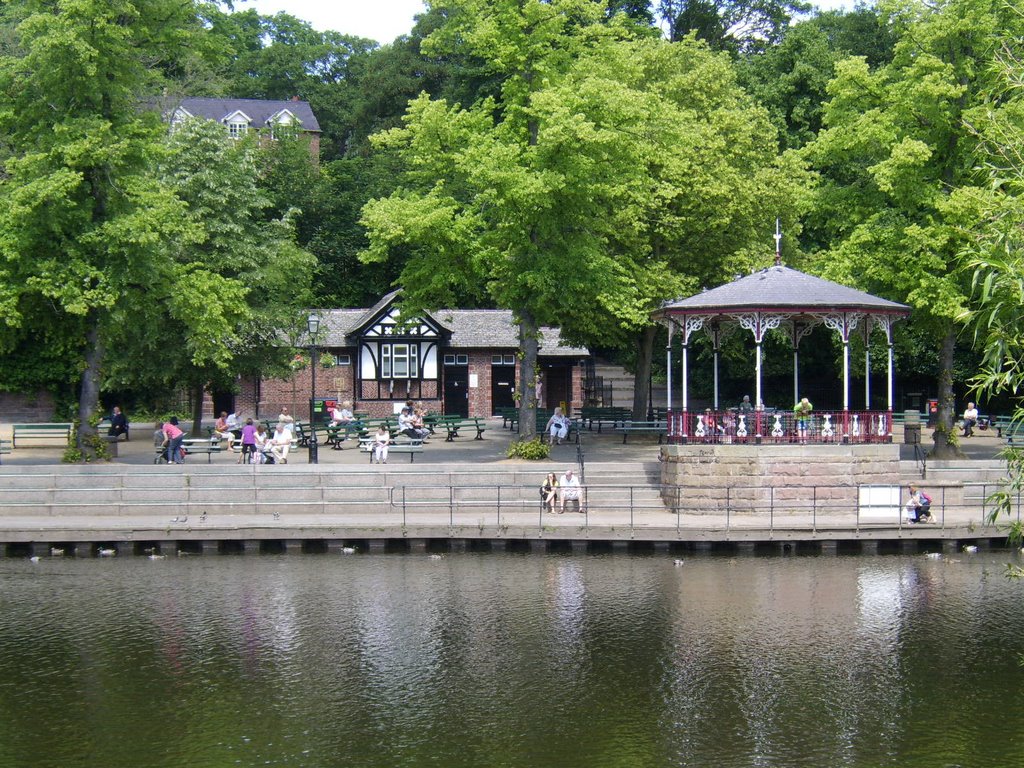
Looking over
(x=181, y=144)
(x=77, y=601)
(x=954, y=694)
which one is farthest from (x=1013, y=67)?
(x=181, y=144)

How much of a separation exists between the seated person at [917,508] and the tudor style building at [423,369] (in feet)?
85.5

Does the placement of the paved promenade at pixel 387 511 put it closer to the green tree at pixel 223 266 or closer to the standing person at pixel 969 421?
the green tree at pixel 223 266

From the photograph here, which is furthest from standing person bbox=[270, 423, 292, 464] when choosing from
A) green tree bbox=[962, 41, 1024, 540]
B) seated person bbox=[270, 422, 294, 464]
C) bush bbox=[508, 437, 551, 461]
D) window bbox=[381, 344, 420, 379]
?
green tree bbox=[962, 41, 1024, 540]

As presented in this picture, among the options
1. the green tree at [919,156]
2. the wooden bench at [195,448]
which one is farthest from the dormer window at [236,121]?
the green tree at [919,156]

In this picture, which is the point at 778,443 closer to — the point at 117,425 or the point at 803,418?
the point at 803,418

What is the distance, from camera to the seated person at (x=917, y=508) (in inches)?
1078

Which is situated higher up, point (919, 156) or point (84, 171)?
point (919, 156)

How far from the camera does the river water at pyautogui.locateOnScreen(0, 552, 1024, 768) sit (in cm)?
1485

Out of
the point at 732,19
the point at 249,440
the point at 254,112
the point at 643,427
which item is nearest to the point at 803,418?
the point at 643,427

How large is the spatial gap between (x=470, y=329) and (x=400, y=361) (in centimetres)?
363

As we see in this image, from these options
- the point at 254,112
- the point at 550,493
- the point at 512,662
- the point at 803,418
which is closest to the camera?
the point at 512,662

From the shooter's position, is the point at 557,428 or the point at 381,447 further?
the point at 557,428

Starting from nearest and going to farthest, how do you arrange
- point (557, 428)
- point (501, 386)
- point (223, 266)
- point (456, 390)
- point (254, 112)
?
1. point (557, 428)
2. point (223, 266)
3. point (456, 390)
4. point (501, 386)
5. point (254, 112)

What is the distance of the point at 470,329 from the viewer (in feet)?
177
